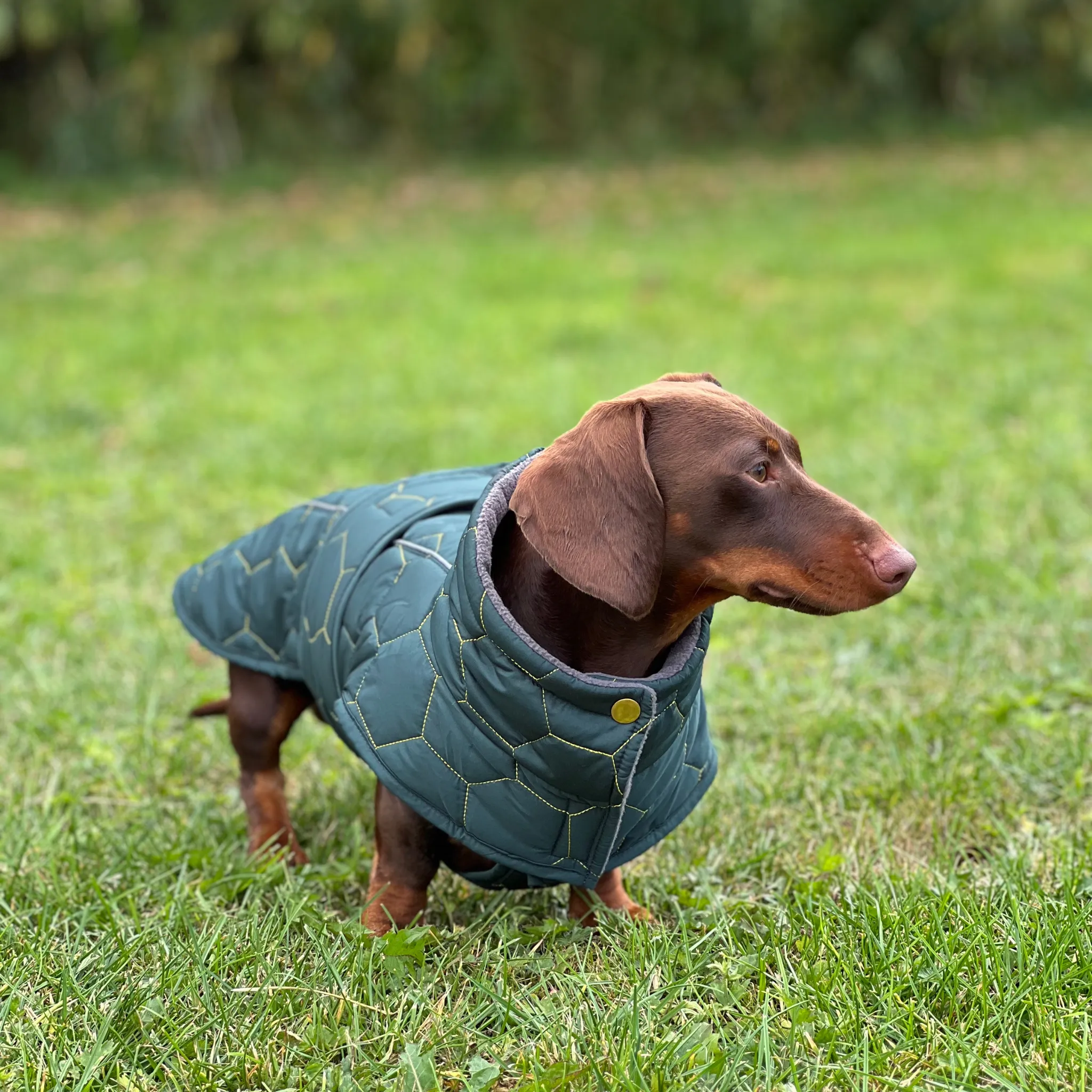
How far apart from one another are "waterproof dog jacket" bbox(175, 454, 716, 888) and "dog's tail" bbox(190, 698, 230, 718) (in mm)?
559

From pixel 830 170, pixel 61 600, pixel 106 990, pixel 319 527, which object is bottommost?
pixel 830 170

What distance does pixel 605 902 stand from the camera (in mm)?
2588

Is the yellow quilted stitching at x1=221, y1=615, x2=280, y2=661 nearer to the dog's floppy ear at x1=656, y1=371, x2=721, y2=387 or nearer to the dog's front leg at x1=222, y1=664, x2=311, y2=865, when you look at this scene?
the dog's front leg at x1=222, y1=664, x2=311, y2=865

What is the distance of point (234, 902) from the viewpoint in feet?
8.75

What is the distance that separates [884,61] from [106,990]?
58.2 feet

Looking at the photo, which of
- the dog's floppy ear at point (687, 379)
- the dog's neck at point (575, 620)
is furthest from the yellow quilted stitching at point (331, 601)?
the dog's floppy ear at point (687, 379)

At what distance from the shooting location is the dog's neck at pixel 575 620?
2236 mm

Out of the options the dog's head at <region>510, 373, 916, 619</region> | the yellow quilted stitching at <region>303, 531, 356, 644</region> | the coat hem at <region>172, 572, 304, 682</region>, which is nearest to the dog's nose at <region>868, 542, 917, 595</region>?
the dog's head at <region>510, 373, 916, 619</region>

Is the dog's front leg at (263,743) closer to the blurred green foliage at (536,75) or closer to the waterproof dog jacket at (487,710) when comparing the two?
the waterproof dog jacket at (487,710)

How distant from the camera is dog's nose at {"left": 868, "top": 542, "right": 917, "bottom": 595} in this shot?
2.10 metres

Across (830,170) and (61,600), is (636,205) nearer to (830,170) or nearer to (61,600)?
(830,170)

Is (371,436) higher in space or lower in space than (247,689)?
lower

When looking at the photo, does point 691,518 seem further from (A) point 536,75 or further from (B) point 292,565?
(A) point 536,75

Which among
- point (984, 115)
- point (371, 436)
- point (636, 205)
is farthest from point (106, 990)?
point (984, 115)
